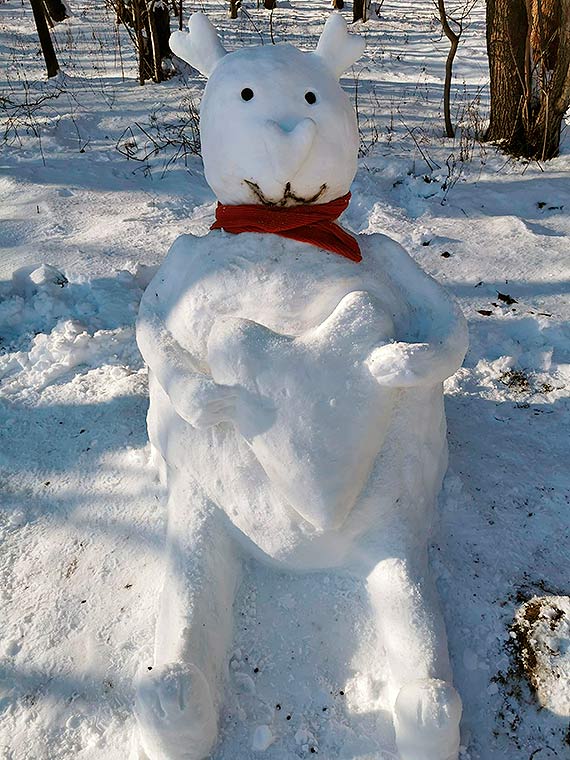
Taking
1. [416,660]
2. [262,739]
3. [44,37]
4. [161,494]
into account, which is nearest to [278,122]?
[161,494]

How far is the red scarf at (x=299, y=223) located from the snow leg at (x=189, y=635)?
67 cm

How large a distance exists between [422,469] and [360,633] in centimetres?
43

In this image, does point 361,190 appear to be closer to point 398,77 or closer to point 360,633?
point 360,633

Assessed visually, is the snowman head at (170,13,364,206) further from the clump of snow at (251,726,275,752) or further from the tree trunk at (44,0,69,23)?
the tree trunk at (44,0,69,23)

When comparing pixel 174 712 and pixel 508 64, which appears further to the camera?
pixel 508 64

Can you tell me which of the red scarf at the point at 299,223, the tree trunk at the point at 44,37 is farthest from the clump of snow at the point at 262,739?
the tree trunk at the point at 44,37

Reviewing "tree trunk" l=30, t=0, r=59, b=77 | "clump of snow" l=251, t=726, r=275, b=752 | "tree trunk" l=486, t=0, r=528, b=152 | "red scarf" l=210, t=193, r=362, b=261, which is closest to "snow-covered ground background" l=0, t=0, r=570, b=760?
"clump of snow" l=251, t=726, r=275, b=752

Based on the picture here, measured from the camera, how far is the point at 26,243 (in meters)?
3.36

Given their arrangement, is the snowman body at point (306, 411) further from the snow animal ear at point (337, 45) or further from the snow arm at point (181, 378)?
the snow animal ear at point (337, 45)

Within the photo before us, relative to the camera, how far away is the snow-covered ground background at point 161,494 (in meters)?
1.51

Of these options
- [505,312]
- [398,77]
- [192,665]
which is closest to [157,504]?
[192,665]

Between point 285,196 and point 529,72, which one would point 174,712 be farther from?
point 529,72

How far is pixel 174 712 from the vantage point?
129 cm

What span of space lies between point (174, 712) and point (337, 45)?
1617 millimetres
